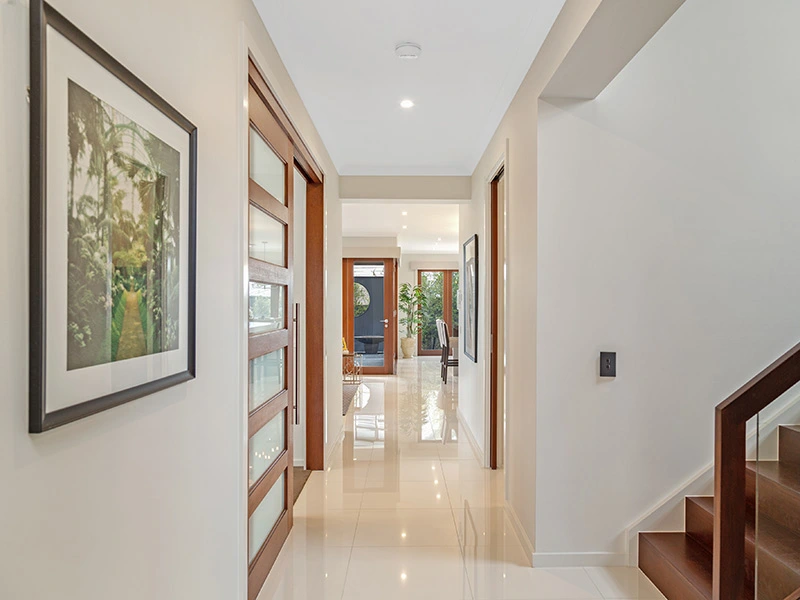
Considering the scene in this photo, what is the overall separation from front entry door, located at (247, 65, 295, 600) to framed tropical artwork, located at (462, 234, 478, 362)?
2.26 metres

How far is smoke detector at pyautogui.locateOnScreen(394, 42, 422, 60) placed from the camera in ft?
8.54

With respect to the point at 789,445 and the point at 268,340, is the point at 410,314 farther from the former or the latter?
the point at 789,445

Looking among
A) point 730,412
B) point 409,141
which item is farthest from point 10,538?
point 409,141

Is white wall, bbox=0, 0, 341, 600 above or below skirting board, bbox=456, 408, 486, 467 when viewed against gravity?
above

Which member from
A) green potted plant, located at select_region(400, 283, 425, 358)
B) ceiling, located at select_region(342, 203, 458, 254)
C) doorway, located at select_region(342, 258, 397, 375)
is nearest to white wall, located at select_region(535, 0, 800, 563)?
ceiling, located at select_region(342, 203, 458, 254)

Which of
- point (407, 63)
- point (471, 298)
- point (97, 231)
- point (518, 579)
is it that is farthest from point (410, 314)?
point (97, 231)

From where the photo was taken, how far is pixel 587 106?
8.74ft

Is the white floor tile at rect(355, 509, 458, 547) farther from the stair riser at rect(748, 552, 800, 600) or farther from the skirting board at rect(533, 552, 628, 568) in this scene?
the stair riser at rect(748, 552, 800, 600)

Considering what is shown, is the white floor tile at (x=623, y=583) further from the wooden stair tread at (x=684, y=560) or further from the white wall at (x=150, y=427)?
the white wall at (x=150, y=427)

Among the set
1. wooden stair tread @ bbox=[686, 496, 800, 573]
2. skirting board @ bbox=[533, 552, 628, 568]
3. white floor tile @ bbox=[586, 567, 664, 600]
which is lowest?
white floor tile @ bbox=[586, 567, 664, 600]

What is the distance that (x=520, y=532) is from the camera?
9.63 feet

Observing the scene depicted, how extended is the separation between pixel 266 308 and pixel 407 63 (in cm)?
146

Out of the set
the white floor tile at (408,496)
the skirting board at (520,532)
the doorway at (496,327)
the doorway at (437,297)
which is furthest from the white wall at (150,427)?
the doorway at (437,297)

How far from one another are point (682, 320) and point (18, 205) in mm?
2704
